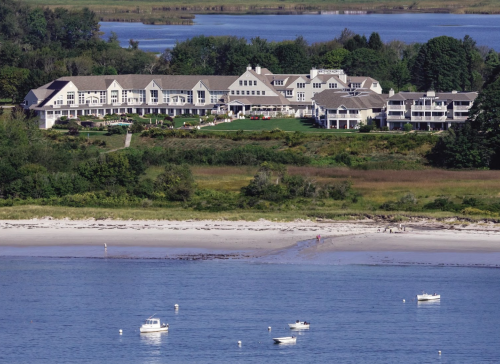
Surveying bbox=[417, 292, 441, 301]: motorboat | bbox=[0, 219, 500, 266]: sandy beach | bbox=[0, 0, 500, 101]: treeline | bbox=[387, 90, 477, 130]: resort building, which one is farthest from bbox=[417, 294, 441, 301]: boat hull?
bbox=[0, 0, 500, 101]: treeline

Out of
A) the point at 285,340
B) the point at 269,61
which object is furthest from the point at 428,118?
the point at 285,340

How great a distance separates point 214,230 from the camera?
4953 cm

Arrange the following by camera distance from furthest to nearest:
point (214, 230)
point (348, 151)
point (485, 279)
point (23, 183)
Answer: point (348, 151) < point (23, 183) < point (214, 230) < point (485, 279)

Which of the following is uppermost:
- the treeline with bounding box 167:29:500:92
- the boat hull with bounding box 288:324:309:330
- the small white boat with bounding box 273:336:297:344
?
the treeline with bounding box 167:29:500:92

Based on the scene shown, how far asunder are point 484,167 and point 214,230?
27125 mm

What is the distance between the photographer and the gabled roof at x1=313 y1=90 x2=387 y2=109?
88625mm

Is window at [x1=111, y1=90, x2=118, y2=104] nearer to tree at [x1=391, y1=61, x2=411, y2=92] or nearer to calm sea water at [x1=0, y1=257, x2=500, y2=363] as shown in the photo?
tree at [x1=391, y1=61, x2=411, y2=92]

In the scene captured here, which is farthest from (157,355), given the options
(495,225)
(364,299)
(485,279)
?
(495,225)

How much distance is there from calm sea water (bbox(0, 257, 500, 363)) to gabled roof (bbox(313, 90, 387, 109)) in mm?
46965

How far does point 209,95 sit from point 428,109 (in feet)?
80.2

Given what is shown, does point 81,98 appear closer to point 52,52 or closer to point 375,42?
point 52,52

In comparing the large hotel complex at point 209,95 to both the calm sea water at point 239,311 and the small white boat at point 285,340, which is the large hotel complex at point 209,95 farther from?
the small white boat at point 285,340

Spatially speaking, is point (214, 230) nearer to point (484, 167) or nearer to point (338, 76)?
point (484, 167)

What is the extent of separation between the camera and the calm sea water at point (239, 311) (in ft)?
111
